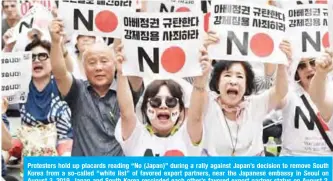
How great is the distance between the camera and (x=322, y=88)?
13.4 feet

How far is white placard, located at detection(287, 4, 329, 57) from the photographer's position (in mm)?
4066

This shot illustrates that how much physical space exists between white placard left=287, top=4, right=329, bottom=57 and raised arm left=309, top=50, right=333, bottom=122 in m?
0.04

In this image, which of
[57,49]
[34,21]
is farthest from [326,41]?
[34,21]

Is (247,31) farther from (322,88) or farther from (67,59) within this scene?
(67,59)

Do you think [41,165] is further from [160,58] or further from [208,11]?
[208,11]

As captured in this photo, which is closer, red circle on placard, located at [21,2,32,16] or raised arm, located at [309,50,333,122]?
raised arm, located at [309,50,333,122]

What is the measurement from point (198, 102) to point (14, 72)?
2.58 feet

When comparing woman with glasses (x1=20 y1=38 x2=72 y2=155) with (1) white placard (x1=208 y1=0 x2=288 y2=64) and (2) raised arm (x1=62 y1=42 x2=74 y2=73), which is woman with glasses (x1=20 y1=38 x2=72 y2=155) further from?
(1) white placard (x1=208 y1=0 x2=288 y2=64)

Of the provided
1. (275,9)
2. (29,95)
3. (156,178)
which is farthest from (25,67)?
(275,9)

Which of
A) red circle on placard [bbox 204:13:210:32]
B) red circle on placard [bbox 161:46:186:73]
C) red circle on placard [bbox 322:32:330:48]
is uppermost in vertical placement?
red circle on placard [bbox 204:13:210:32]

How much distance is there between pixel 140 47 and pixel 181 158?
0.50 metres

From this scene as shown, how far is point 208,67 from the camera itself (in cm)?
404

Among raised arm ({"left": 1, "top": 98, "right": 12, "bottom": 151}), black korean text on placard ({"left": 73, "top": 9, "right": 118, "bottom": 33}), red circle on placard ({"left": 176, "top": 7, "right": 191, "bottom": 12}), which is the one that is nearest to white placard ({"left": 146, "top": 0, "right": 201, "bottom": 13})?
red circle on placard ({"left": 176, "top": 7, "right": 191, "bottom": 12})
